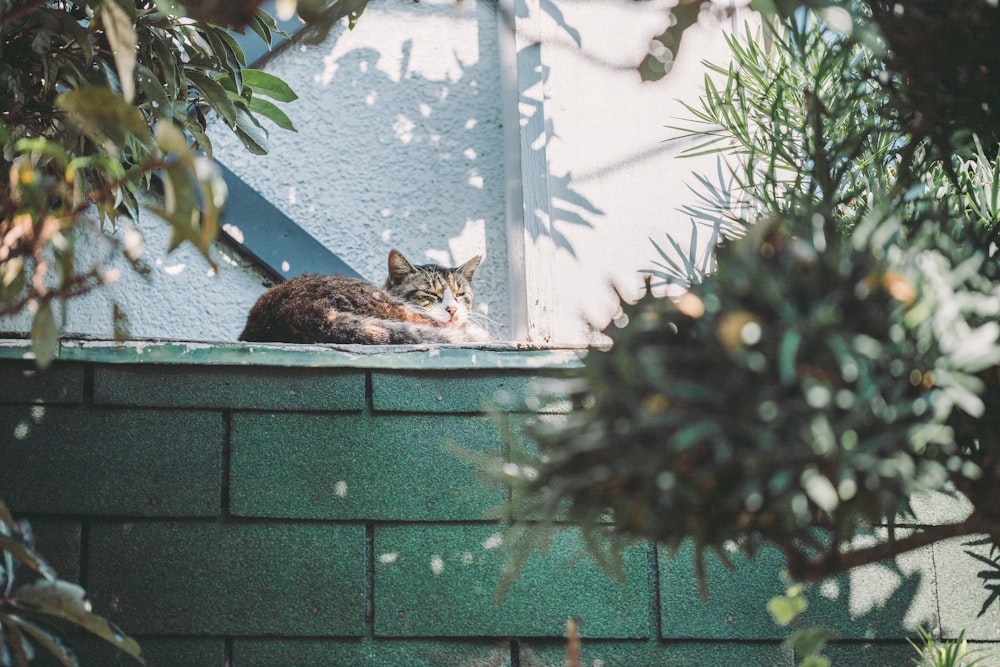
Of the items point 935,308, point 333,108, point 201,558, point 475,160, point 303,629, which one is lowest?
point 303,629

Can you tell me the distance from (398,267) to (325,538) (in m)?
0.96

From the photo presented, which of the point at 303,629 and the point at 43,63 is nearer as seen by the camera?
the point at 43,63

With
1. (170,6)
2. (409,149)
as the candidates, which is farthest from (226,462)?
(409,149)

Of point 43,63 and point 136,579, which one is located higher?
point 43,63

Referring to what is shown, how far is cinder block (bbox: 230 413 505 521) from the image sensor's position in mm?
1437

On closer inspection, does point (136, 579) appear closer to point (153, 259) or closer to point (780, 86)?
point (153, 259)

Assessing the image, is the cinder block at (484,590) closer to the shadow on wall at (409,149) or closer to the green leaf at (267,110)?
the green leaf at (267,110)

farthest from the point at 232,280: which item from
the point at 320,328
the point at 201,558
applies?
the point at 201,558

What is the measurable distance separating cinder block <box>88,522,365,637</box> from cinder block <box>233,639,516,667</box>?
0.06ft

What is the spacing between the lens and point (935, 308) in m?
0.65

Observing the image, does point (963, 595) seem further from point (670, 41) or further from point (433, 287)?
point (433, 287)

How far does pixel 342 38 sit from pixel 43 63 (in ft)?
4.23

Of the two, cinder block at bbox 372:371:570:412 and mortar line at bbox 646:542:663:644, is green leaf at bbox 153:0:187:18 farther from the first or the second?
mortar line at bbox 646:542:663:644

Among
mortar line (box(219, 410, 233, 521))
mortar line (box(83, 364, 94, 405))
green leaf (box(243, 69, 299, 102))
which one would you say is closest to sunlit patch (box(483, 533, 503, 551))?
mortar line (box(219, 410, 233, 521))
